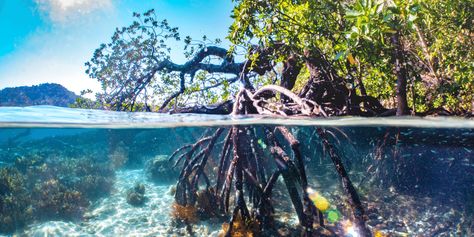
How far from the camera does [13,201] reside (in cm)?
789

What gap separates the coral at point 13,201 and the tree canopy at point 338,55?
3650 mm

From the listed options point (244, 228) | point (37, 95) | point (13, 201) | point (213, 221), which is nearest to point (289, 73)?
point (213, 221)

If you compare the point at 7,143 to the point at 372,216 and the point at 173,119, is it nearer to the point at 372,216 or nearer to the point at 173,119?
the point at 173,119

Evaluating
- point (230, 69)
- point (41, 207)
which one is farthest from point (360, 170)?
point (41, 207)

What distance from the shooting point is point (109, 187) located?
860 cm

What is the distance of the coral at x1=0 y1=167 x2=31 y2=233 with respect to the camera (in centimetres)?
682

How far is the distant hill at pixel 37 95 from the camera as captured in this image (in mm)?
27172

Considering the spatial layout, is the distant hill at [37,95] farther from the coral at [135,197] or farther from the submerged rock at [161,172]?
the coral at [135,197]

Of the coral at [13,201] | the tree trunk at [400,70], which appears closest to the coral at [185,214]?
the coral at [13,201]

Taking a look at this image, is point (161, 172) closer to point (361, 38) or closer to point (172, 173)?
point (172, 173)

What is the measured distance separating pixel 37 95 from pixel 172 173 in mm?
26972

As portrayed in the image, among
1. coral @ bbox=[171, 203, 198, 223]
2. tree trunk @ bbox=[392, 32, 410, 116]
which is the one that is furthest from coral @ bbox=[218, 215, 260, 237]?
tree trunk @ bbox=[392, 32, 410, 116]

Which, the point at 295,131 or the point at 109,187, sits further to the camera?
the point at 295,131

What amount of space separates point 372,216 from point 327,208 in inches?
42.3
